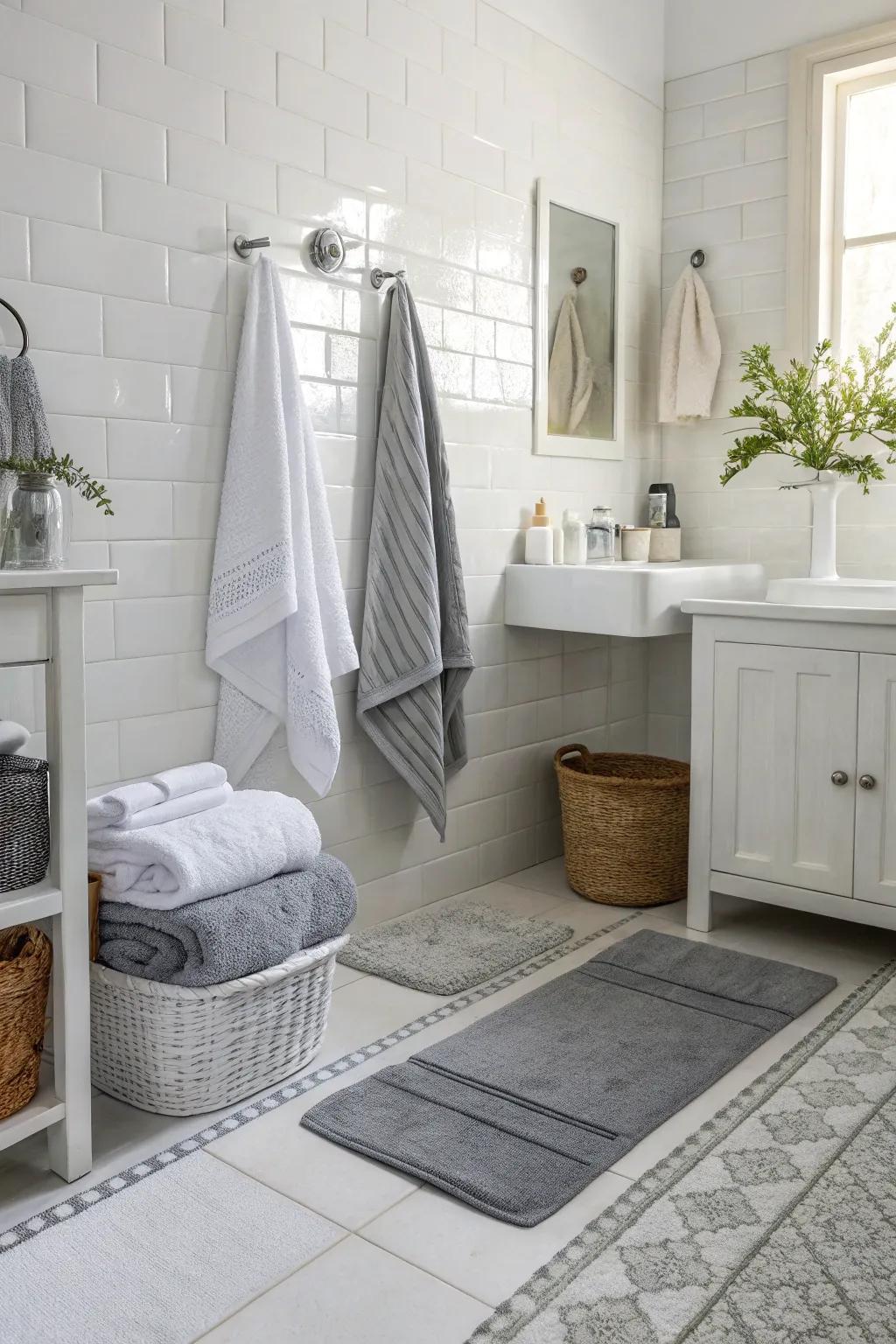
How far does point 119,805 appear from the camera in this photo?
1.88 metres

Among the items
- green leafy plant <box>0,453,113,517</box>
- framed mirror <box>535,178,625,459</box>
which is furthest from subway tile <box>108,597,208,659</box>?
framed mirror <box>535,178,625,459</box>

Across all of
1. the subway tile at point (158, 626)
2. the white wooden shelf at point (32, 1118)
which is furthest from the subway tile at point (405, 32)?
the white wooden shelf at point (32, 1118)

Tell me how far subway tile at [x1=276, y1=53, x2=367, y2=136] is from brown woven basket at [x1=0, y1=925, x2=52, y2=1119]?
1.74 meters

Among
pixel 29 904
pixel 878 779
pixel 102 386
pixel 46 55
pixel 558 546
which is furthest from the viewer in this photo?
pixel 558 546

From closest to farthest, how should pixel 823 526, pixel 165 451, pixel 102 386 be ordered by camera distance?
pixel 102 386, pixel 165 451, pixel 823 526

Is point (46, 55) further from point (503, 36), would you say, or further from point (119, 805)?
point (503, 36)

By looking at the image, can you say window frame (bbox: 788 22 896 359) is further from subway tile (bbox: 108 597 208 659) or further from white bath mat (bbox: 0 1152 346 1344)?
white bath mat (bbox: 0 1152 346 1344)

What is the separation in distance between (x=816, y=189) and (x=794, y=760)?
1718 millimetres

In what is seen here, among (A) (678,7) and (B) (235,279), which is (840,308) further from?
(B) (235,279)

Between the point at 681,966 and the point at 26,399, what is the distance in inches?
69.5

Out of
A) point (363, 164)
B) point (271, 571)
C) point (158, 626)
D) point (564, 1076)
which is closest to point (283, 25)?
point (363, 164)

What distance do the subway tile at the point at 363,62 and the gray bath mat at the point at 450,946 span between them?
75.6 inches

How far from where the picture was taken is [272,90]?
2348 millimetres

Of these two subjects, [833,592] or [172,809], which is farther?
[833,592]
